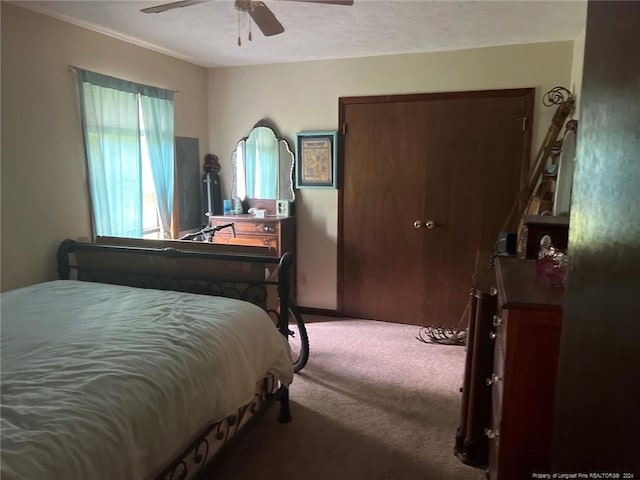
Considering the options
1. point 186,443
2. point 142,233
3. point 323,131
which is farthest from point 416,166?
point 186,443

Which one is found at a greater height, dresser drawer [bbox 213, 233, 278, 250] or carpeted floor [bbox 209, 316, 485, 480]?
dresser drawer [bbox 213, 233, 278, 250]

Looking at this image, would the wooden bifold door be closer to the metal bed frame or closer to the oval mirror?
the oval mirror

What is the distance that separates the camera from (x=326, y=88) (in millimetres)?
4000

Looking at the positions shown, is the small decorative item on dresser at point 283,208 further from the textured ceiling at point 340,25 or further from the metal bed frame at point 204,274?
the metal bed frame at point 204,274

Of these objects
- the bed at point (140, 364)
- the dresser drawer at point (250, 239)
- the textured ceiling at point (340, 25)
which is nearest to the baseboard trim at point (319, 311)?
the dresser drawer at point (250, 239)

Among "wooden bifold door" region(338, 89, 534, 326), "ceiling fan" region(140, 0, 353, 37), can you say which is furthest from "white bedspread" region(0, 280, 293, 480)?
"wooden bifold door" region(338, 89, 534, 326)

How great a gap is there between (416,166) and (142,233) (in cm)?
227

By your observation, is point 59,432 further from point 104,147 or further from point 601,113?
point 104,147

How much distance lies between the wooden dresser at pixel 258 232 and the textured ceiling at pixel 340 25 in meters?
1.38

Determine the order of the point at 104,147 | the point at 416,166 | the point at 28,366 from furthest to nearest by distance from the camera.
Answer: the point at 416,166, the point at 104,147, the point at 28,366

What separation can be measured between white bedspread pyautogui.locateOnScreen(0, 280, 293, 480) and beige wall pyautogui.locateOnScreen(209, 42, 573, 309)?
202 cm

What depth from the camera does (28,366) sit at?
1.49 metres

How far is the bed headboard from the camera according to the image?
2436mm

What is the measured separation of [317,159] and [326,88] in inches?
24.2
